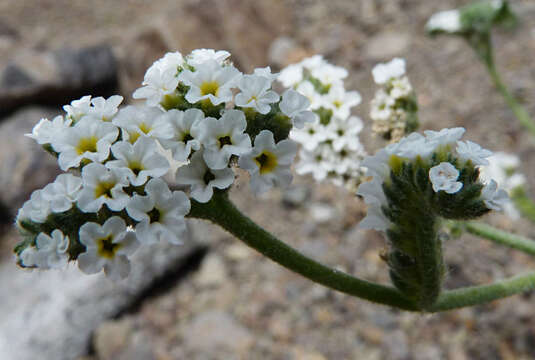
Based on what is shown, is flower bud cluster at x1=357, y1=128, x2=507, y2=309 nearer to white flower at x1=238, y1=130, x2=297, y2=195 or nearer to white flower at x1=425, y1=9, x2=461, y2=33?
white flower at x1=238, y1=130, x2=297, y2=195

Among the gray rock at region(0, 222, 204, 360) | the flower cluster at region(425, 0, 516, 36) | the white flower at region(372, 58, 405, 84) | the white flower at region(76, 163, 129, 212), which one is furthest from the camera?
the gray rock at region(0, 222, 204, 360)

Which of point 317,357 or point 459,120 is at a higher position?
point 459,120

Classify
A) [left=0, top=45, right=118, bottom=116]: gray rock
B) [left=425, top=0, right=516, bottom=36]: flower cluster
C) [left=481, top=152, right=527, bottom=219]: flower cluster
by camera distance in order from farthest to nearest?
1. [left=0, top=45, right=118, bottom=116]: gray rock
2. [left=425, top=0, right=516, bottom=36]: flower cluster
3. [left=481, top=152, right=527, bottom=219]: flower cluster

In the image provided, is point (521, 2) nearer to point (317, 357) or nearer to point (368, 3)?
point (368, 3)

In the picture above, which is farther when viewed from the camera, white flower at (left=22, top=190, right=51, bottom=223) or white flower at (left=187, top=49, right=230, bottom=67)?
white flower at (left=187, top=49, right=230, bottom=67)

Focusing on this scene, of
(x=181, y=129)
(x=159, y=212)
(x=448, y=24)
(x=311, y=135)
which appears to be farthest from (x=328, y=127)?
(x=448, y=24)

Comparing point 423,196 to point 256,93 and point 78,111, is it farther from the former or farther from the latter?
point 78,111

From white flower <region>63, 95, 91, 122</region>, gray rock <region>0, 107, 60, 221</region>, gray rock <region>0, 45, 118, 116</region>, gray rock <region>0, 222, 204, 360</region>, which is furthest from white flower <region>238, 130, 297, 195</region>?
gray rock <region>0, 45, 118, 116</region>

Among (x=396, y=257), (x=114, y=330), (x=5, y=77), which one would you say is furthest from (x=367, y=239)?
(x=5, y=77)
